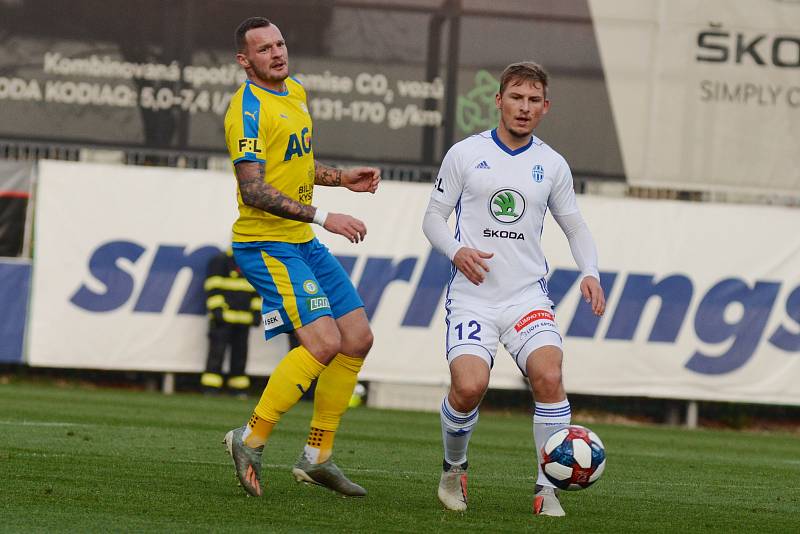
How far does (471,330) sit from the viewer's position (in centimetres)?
663

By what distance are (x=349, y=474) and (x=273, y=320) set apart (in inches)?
59.1

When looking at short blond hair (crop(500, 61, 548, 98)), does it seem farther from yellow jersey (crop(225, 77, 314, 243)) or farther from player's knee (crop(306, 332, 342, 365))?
player's knee (crop(306, 332, 342, 365))

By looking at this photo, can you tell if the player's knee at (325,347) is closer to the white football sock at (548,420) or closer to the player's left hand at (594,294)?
the white football sock at (548,420)

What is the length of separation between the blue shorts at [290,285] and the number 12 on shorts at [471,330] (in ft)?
2.18

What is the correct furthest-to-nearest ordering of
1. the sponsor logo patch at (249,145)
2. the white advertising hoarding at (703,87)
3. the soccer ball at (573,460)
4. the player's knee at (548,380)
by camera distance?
1. the white advertising hoarding at (703,87)
2. the sponsor logo patch at (249,145)
3. the player's knee at (548,380)
4. the soccer ball at (573,460)

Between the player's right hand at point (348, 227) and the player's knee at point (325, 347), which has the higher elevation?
the player's right hand at point (348, 227)

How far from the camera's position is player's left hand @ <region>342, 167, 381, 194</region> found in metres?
7.13

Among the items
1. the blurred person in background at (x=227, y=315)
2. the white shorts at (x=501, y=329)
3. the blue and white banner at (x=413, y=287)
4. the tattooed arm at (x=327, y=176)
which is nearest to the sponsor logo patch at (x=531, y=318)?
the white shorts at (x=501, y=329)

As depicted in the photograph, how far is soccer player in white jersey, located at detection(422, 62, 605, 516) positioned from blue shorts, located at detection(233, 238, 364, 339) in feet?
2.00

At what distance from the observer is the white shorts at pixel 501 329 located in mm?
6582

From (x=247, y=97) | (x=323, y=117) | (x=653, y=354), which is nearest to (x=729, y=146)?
(x=653, y=354)

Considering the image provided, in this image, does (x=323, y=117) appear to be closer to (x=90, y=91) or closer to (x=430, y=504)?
(x=90, y=91)

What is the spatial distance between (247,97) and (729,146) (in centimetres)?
959

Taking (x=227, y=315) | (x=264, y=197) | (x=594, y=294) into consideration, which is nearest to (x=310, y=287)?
(x=264, y=197)
